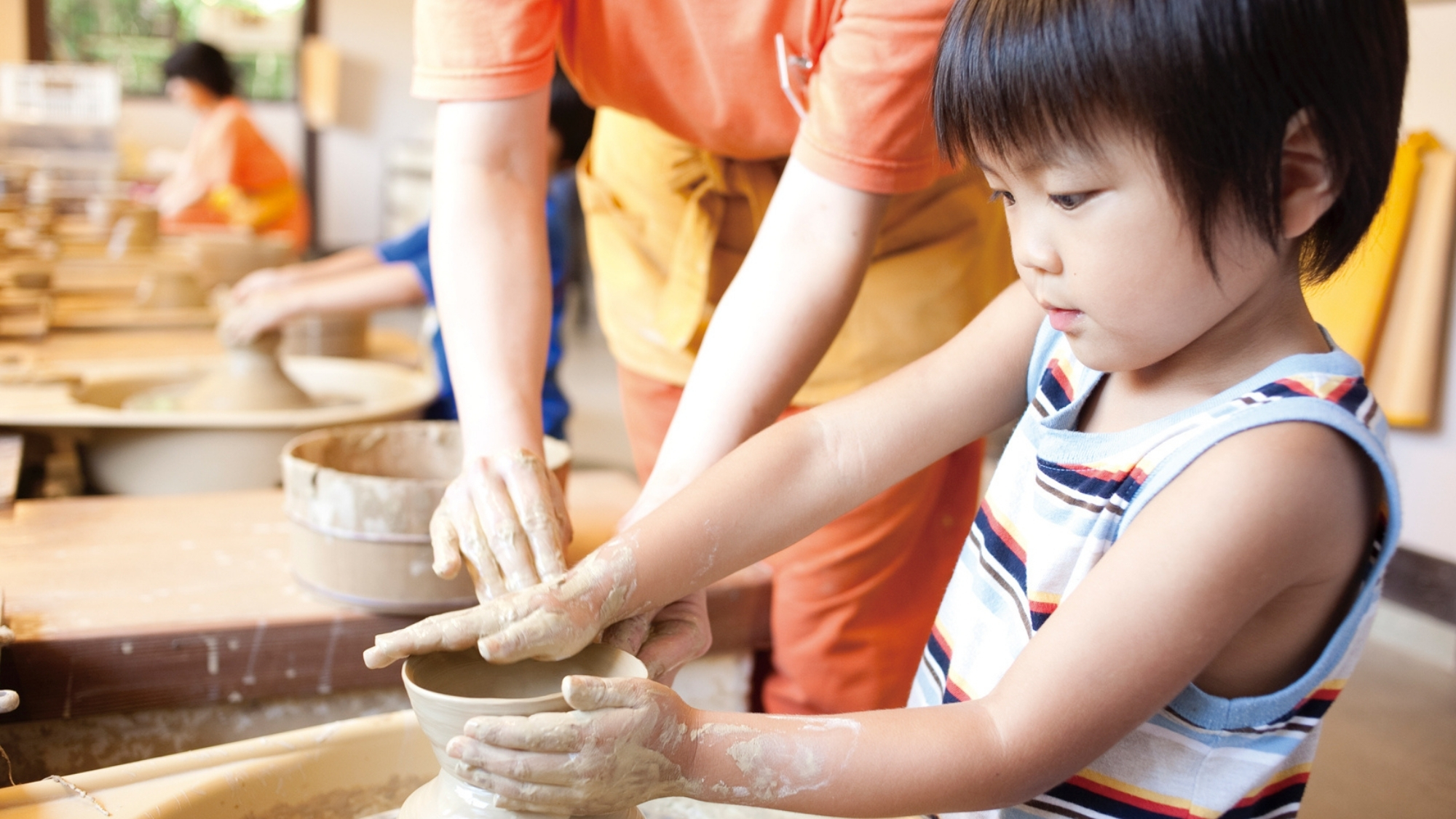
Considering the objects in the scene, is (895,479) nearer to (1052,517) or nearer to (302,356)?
(1052,517)

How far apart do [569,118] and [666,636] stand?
66.1 inches

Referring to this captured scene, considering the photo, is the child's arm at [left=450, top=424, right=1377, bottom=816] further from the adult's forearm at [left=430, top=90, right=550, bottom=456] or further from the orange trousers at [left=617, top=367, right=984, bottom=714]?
the orange trousers at [left=617, top=367, right=984, bottom=714]

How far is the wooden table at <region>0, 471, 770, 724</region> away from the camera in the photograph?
3.73ft

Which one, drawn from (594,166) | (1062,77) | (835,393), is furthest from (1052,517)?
(594,166)

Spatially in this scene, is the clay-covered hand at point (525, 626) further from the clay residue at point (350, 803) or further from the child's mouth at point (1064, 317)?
the child's mouth at point (1064, 317)

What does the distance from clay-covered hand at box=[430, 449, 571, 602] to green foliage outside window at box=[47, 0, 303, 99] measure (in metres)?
8.90

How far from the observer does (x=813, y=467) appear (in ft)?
3.24

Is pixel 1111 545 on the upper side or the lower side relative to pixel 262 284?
upper

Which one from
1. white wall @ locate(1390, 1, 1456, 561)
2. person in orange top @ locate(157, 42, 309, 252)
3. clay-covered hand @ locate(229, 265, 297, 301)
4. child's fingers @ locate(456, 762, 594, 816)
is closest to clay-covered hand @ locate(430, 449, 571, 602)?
child's fingers @ locate(456, 762, 594, 816)

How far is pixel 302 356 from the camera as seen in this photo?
2746 millimetres

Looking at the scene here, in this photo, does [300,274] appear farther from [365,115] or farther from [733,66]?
[365,115]

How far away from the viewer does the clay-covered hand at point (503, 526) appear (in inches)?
37.6

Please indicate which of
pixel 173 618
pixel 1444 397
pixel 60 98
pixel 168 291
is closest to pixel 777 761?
pixel 173 618

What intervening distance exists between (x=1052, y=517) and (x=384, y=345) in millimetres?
2591
